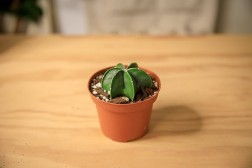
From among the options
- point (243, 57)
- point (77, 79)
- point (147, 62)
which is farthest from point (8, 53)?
point (243, 57)

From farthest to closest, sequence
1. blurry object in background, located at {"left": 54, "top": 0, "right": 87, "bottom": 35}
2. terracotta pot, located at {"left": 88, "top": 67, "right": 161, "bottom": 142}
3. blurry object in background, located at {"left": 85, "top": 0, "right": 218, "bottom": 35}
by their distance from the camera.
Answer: blurry object in background, located at {"left": 54, "top": 0, "right": 87, "bottom": 35}, blurry object in background, located at {"left": 85, "top": 0, "right": 218, "bottom": 35}, terracotta pot, located at {"left": 88, "top": 67, "right": 161, "bottom": 142}

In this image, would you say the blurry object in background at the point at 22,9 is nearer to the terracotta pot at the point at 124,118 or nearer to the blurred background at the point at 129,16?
the blurred background at the point at 129,16

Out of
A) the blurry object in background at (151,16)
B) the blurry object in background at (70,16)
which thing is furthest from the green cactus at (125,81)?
the blurry object in background at (70,16)

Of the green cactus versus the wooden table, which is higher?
the green cactus

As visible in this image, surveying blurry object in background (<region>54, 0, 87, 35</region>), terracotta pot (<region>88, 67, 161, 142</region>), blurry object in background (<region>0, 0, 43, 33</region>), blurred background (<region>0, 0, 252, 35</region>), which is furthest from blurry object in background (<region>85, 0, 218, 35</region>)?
terracotta pot (<region>88, 67, 161, 142</region>)

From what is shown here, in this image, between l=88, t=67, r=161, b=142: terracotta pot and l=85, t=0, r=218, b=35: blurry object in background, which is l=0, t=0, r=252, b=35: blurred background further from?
l=88, t=67, r=161, b=142: terracotta pot

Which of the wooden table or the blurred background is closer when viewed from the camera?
the wooden table

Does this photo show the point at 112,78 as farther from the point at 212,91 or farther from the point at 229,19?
the point at 229,19

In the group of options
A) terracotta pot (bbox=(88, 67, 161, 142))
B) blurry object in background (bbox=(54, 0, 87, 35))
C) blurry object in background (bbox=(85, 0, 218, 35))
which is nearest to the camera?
terracotta pot (bbox=(88, 67, 161, 142))
